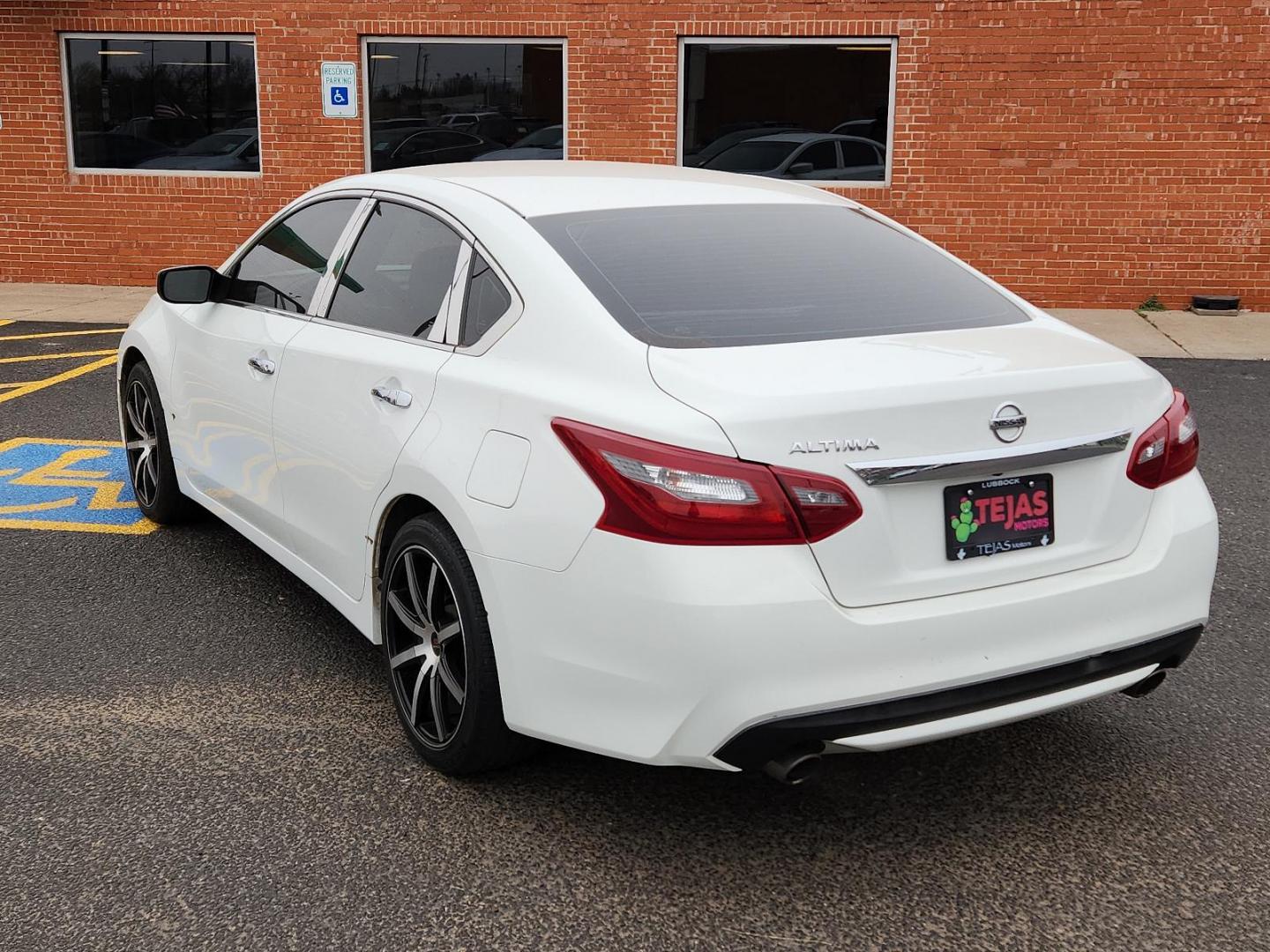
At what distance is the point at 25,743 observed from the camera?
3.71 m

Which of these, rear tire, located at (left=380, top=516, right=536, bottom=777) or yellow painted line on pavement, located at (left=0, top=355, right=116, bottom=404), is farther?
yellow painted line on pavement, located at (left=0, top=355, right=116, bottom=404)

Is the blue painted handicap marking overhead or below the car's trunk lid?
below

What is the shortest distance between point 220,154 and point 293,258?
9.99 meters

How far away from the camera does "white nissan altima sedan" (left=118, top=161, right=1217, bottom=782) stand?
9.02ft

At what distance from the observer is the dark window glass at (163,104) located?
44.5 ft

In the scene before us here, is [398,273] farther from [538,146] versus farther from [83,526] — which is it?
[538,146]

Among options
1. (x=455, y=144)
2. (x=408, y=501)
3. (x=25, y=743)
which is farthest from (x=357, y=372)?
(x=455, y=144)

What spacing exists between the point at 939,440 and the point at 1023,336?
2.20ft

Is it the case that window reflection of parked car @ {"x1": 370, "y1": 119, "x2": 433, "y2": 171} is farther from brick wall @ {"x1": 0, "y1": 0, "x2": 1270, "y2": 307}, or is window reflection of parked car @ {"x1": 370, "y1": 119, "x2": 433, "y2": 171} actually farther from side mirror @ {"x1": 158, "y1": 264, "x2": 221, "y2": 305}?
side mirror @ {"x1": 158, "y1": 264, "x2": 221, "y2": 305}

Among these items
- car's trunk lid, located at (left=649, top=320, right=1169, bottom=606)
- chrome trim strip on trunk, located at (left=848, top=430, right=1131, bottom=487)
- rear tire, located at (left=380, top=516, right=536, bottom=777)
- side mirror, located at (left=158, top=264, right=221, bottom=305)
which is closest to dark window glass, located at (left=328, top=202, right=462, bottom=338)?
rear tire, located at (left=380, top=516, right=536, bottom=777)

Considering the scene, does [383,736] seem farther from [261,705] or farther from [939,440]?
[939,440]

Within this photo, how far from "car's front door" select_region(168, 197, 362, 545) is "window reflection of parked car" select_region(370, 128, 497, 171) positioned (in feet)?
28.8

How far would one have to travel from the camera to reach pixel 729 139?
13.1m

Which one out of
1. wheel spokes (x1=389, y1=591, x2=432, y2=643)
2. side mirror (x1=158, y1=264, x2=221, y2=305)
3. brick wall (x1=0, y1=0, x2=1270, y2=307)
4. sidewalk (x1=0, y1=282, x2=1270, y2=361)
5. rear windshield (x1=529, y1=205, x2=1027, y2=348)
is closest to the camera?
rear windshield (x1=529, y1=205, x2=1027, y2=348)
